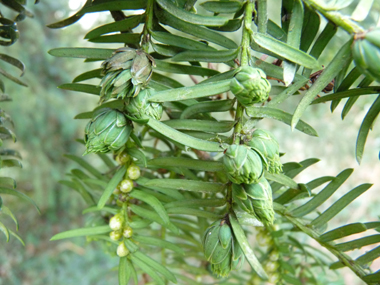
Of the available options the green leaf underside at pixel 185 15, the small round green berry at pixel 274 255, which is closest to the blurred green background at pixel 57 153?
the small round green berry at pixel 274 255

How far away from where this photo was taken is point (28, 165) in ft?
6.30

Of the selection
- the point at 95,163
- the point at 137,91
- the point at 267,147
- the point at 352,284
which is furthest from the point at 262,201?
the point at 352,284

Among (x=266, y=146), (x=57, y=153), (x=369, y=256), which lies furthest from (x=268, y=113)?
(x=57, y=153)

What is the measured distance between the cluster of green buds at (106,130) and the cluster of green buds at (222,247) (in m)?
0.16

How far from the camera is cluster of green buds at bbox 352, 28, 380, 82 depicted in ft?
0.85

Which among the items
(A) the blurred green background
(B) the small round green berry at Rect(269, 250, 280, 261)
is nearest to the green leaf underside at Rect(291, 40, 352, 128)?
(B) the small round green berry at Rect(269, 250, 280, 261)

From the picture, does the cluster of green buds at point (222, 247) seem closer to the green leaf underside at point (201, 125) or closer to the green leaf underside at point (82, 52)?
the green leaf underside at point (201, 125)

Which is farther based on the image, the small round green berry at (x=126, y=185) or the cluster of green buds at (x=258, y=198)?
the small round green berry at (x=126, y=185)

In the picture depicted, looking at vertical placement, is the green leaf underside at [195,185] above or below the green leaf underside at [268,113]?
below

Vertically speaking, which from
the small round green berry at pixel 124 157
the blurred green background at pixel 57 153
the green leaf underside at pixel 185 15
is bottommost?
the blurred green background at pixel 57 153

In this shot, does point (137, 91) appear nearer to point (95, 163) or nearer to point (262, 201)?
point (262, 201)

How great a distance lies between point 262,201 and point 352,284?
2420 mm

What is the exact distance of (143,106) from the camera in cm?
35

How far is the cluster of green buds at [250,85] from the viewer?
0.31 metres
